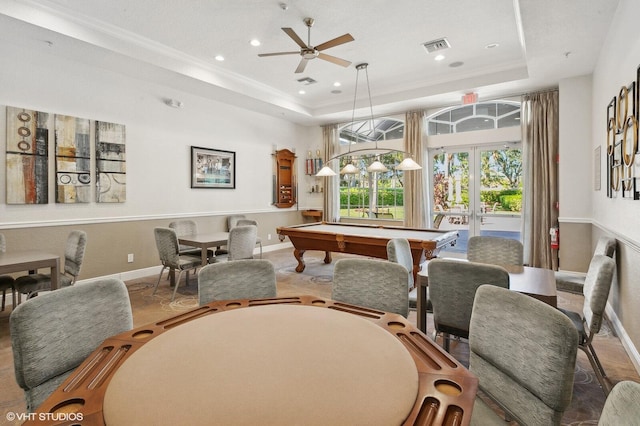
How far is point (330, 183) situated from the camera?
26.3ft

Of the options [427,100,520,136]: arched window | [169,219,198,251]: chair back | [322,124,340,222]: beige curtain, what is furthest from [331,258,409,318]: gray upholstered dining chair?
[322,124,340,222]: beige curtain

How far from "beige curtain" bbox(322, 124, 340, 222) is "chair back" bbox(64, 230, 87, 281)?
540 cm

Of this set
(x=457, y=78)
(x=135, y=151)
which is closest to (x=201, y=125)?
(x=135, y=151)

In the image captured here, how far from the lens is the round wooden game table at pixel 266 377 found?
2.78ft

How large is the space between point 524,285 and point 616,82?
2.53m

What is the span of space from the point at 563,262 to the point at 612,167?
2239 mm

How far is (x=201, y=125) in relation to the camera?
605 centimetres

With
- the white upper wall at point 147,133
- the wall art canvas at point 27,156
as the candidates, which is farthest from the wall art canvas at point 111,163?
the wall art canvas at point 27,156

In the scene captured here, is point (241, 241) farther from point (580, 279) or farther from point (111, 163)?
point (580, 279)

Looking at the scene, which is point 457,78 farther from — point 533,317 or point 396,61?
point 533,317

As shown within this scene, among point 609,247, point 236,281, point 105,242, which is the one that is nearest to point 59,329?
point 236,281

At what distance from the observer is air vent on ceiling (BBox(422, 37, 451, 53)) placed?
4.38m

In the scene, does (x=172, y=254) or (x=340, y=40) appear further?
(x=172, y=254)

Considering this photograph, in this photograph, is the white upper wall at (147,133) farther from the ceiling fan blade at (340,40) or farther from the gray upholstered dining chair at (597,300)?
the gray upholstered dining chair at (597,300)
